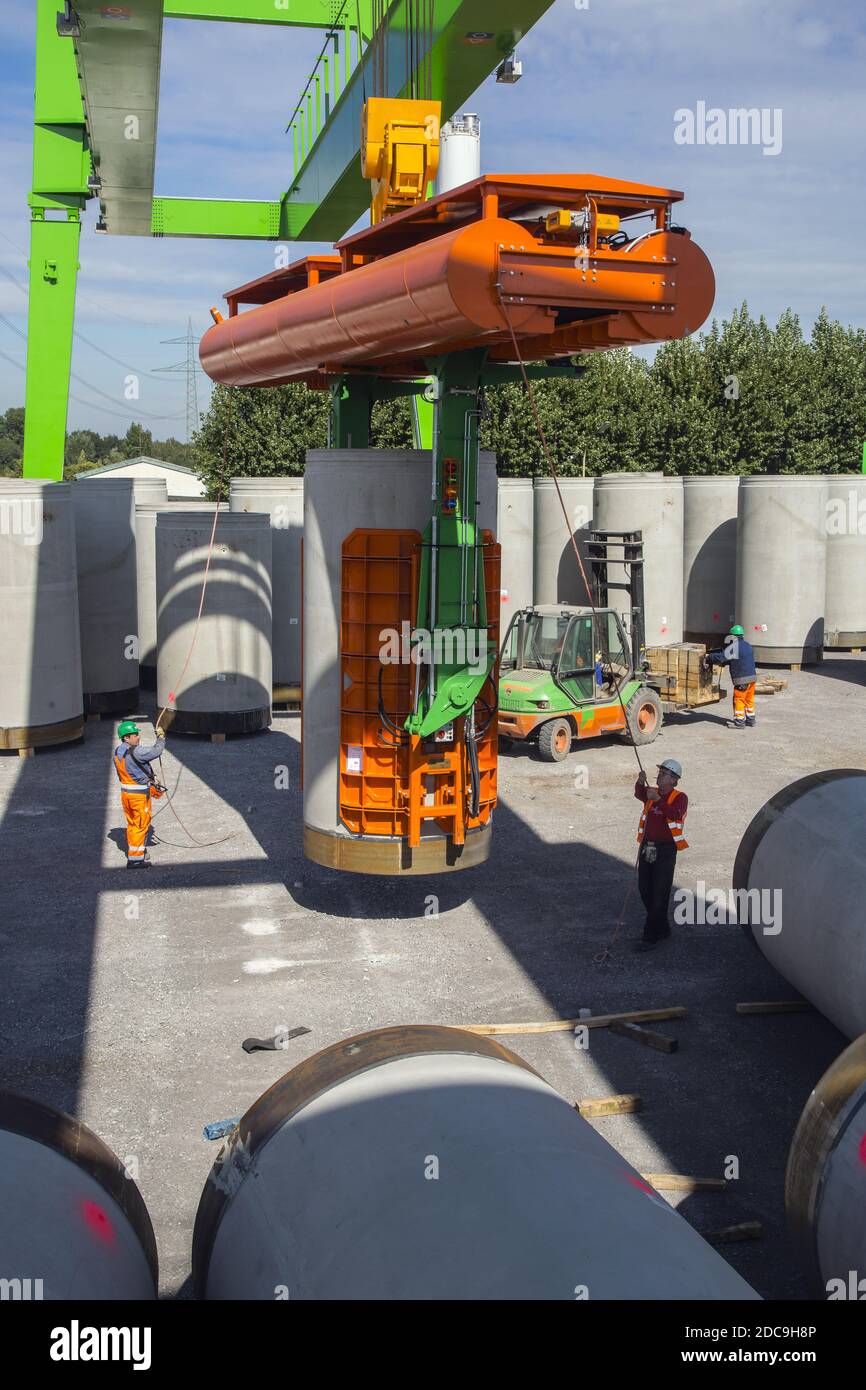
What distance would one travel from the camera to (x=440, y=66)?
43.5 feet

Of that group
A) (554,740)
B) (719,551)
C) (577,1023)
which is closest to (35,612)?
(554,740)

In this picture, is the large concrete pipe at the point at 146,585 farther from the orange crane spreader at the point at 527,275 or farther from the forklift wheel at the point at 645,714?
the orange crane spreader at the point at 527,275

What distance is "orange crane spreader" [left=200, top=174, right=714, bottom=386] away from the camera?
8.16 meters

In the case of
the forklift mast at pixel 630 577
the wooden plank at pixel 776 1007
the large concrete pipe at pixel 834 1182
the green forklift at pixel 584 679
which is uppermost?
the forklift mast at pixel 630 577

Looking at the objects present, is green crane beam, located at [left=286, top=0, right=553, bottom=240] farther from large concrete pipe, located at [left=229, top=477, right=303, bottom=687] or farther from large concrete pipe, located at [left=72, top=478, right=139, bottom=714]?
large concrete pipe, located at [left=72, top=478, right=139, bottom=714]

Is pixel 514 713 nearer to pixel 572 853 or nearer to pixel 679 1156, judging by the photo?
pixel 572 853

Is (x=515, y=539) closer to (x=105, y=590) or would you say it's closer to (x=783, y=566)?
(x=783, y=566)

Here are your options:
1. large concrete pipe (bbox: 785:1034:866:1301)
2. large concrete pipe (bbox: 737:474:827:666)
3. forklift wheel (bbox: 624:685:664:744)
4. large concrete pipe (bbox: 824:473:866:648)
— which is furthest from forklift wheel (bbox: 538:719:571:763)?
large concrete pipe (bbox: 785:1034:866:1301)

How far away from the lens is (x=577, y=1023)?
31.3ft

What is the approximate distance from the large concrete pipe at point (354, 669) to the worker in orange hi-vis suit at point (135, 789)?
7.48 ft

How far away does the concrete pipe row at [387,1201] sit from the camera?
12.7 feet

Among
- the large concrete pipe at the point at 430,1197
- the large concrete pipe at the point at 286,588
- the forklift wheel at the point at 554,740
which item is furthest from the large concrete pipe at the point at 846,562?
the large concrete pipe at the point at 430,1197

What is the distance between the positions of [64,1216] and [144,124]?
16.7 meters

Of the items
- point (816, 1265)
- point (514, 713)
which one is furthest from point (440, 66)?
point (816, 1265)
